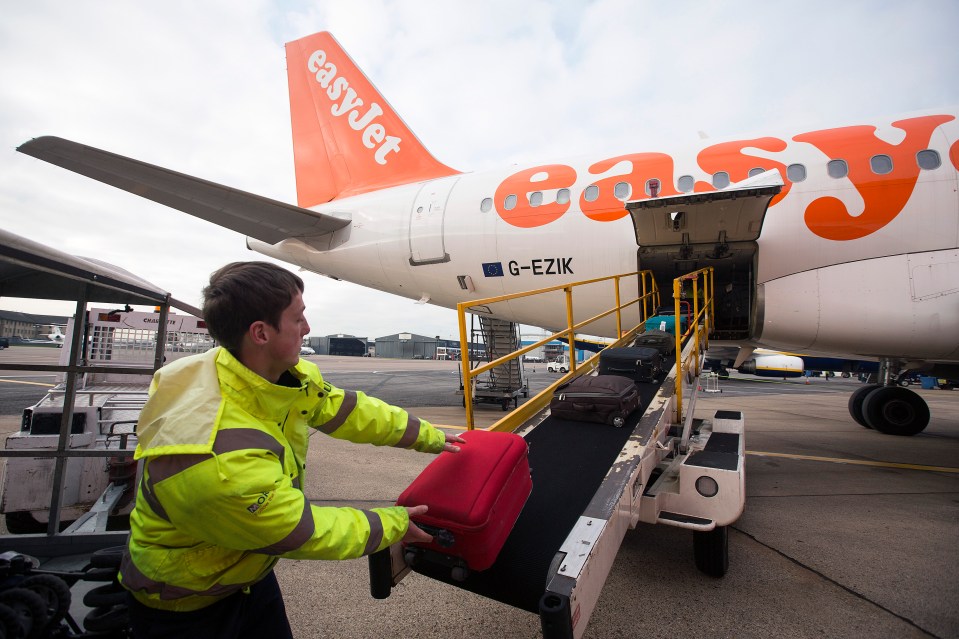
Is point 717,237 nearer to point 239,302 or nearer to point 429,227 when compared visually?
point 429,227

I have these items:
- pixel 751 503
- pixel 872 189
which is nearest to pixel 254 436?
pixel 751 503

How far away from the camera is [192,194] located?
580cm

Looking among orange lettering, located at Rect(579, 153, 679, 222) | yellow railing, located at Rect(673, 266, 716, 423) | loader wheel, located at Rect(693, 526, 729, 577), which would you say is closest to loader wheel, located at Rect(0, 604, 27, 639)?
loader wheel, located at Rect(693, 526, 729, 577)

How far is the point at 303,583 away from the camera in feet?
8.87

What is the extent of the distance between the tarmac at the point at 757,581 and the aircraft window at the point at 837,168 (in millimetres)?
3537

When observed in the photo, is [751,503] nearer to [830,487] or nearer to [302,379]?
[830,487]

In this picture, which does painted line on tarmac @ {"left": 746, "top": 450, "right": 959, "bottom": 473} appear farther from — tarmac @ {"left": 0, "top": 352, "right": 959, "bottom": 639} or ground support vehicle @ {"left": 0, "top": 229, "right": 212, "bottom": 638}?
ground support vehicle @ {"left": 0, "top": 229, "right": 212, "bottom": 638}

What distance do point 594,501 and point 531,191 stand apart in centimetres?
536

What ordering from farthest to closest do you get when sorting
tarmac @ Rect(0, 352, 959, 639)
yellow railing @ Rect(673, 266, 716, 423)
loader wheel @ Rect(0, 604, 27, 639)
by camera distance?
yellow railing @ Rect(673, 266, 716, 423)
tarmac @ Rect(0, 352, 959, 639)
loader wheel @ Rect(0, 604, 27, 639)

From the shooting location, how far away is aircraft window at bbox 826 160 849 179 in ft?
17.5

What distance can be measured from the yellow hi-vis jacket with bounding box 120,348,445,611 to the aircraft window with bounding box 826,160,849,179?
21.0 feet

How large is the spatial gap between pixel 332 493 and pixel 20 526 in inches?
85.9

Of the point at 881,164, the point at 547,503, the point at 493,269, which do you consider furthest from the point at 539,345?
the point at 881,164

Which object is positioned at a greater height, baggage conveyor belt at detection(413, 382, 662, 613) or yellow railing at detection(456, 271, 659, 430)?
yellow railing at detection(456, 271, 659, 430)
